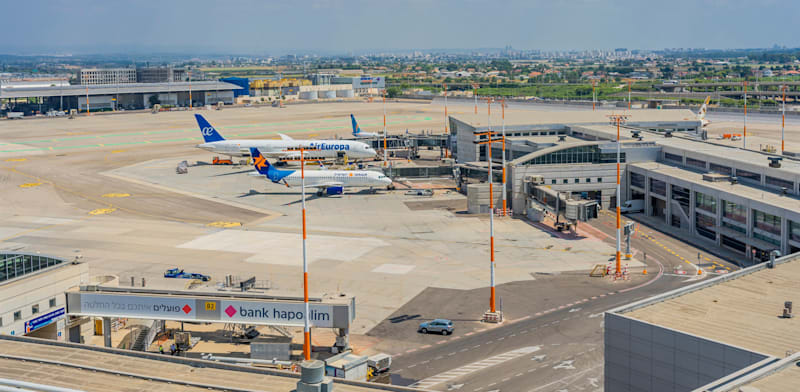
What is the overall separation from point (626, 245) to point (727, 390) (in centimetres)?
5224

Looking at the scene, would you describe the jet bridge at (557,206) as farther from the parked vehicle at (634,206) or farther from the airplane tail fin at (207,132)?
the airplane tail fin at (207,132)

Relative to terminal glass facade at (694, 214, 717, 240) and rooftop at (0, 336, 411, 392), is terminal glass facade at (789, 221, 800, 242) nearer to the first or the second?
terminal glass facade at (694, 214, 717, 240)

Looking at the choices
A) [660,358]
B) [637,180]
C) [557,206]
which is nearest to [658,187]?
[637,180]

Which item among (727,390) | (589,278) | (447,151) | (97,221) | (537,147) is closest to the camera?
(727,390)

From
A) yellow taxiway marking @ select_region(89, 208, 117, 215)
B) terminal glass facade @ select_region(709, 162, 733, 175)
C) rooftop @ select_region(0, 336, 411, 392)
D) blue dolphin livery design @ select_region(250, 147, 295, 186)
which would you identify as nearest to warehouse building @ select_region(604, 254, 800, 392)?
rooftop @ select_region(0, 336, 411, 392)

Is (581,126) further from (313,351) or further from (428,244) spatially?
(313,351)

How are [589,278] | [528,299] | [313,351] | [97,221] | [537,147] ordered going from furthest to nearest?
[537,147] → [97,221] → [589,278] → [528,299] → [313,351]

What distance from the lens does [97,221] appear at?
96.1 m

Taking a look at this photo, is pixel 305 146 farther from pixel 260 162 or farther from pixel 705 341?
pixel 705 341

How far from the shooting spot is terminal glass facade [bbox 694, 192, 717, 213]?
83.3m

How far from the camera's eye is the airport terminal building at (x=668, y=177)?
250ft

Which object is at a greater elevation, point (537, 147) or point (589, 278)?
point (537, 147)

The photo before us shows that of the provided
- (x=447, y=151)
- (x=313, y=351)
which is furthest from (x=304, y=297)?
(x=447, y=151)

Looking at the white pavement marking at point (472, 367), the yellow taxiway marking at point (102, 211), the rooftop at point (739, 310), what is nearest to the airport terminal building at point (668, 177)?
the white pavement marking at point (472, 367)
